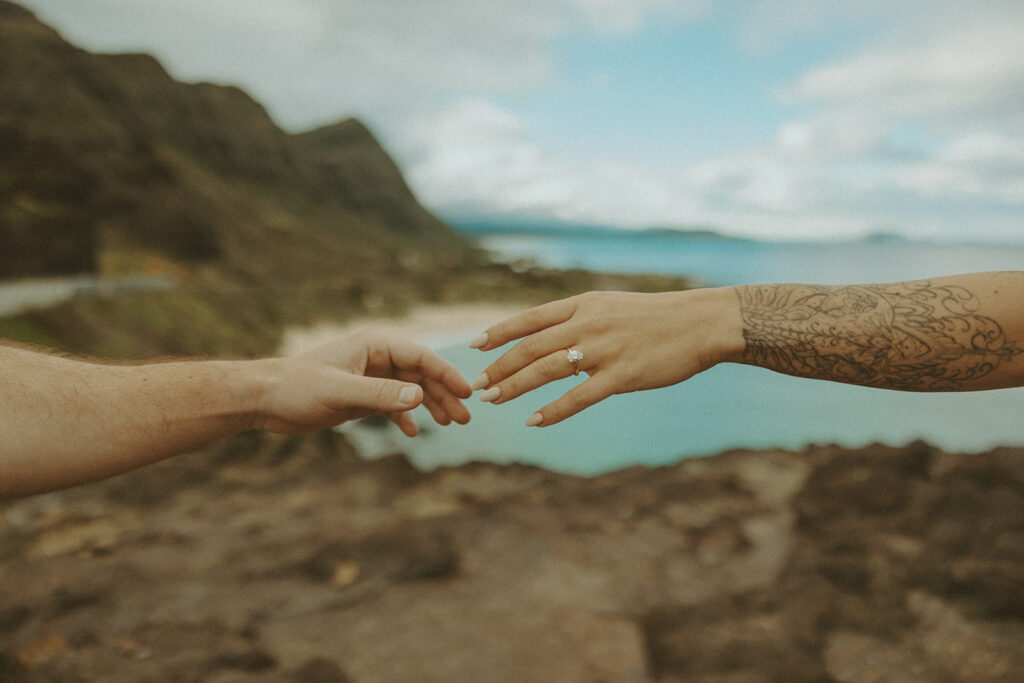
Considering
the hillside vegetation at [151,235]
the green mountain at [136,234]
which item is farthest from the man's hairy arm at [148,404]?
the green mountain at [136,234]

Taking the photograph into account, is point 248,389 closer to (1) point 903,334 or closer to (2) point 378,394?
(2) point 378,394

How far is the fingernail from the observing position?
2262 mm

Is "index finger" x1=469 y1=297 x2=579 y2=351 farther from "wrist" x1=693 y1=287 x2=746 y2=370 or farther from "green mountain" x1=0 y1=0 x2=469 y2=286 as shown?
"green mountain" x1=0 y1=0 x2=469 y2=286

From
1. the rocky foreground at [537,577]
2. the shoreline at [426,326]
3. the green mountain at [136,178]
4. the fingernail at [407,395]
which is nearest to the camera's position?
the fingernail at [407,395]

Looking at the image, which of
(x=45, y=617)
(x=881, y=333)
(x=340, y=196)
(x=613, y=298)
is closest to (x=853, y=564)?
(x=881, y=333)

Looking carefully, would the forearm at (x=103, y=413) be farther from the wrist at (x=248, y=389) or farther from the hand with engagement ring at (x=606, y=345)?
the hand with engagement ring at (x=606, y=345)

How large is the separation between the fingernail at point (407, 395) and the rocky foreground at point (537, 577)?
1.97 meters

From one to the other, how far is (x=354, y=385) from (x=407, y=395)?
235 millimetres

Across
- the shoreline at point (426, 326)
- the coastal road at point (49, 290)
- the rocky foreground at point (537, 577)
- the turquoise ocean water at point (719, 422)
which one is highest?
the coastal road at point (49, 290)

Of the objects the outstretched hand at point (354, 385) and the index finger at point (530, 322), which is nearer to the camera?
the outstretched hand at point (354, 385)

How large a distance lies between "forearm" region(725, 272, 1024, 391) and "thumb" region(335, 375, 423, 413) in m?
1.41

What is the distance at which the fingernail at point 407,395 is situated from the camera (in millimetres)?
2262

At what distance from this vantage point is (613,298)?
8.18 feet

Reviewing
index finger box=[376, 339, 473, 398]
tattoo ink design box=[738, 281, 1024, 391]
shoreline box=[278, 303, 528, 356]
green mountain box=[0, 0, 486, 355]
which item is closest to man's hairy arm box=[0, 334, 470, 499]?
index finger box=[376, 339, 473, 398]
